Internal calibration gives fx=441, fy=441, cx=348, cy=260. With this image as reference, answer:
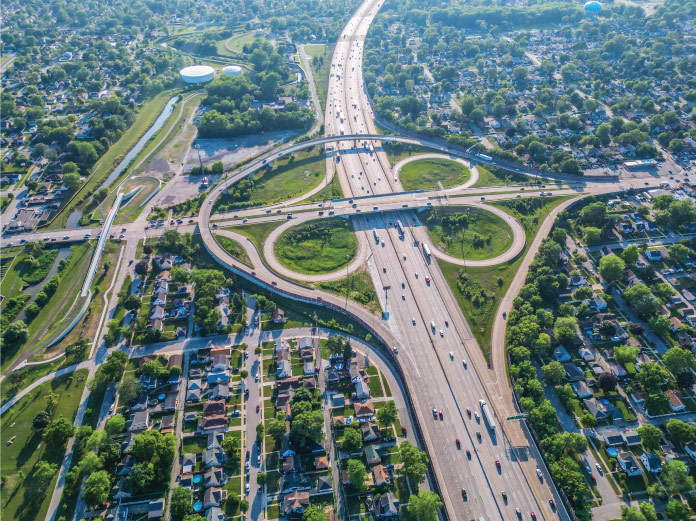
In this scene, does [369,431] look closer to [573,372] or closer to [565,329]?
[573,372]

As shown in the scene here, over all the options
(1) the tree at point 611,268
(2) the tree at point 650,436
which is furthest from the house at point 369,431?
(1) the tree at point 611,268

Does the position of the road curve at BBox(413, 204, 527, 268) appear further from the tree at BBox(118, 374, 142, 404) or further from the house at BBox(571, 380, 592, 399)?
the tree at BBox(118, 374, 142, 404)

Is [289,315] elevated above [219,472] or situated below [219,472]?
above

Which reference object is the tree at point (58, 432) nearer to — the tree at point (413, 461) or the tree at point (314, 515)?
the tree at point (314, 515)

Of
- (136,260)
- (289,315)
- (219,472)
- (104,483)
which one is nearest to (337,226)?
(289,315)

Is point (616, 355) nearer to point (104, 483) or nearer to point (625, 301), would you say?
point (625, 301)

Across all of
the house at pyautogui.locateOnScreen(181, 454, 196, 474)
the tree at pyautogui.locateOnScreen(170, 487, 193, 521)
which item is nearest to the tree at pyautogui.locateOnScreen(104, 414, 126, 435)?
the house at pyautogui.locateOnScreen(181, 454, 196, 474)
